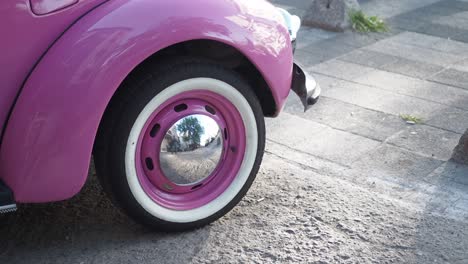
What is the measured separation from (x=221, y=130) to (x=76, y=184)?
2.44 ft

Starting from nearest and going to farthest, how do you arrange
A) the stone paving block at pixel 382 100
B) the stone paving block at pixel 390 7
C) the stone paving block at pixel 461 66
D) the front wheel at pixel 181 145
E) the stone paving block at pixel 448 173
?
the front wheel at pixel 181 145, the stone paving block at pixel 448 173, the stone paving block at pixel 382 100, the stone paving block at pixel 461 66, the stone paving block at pixel 390 7

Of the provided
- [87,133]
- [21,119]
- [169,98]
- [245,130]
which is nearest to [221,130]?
[245,130]

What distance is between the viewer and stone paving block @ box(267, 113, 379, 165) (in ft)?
14.3

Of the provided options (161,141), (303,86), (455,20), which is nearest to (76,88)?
(161,141)

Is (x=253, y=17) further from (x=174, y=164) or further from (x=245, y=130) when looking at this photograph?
(x=174, y=164)

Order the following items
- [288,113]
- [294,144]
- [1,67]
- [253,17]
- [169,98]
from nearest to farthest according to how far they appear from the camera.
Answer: [1,67]
[169,98]
[253,17]
[294,144]
[288,113]

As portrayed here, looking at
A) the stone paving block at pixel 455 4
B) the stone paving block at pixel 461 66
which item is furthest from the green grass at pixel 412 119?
the stone paving block at pixel 455 4

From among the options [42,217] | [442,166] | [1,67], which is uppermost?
[1,67]

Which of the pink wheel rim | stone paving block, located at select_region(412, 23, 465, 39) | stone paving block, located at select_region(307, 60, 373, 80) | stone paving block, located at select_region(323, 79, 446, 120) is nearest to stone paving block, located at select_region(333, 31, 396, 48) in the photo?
stone paving block, located at select_region(412, 23, 465, 39)

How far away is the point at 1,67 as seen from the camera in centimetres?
284

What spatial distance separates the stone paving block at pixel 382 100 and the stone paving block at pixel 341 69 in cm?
24

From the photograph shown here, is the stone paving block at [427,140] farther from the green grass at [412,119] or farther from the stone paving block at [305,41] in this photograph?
the stone paving block at [305,41]

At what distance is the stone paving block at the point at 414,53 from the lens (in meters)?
6.35

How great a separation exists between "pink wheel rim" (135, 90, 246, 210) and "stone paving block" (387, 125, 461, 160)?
145 centimetres
